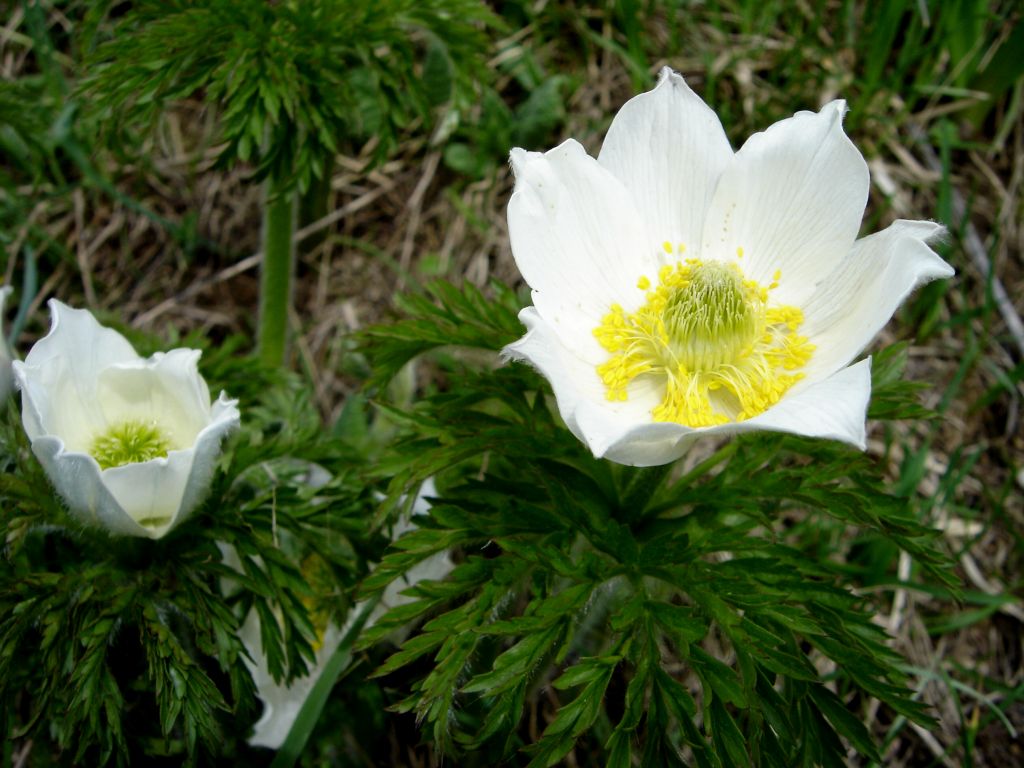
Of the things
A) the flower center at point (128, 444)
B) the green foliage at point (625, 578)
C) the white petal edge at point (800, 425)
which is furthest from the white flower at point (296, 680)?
the white petal edge at point (800, 425)

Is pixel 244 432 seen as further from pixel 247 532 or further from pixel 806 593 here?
pixel 806 593

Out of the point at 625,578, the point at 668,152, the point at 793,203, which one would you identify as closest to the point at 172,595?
the point at 625,578

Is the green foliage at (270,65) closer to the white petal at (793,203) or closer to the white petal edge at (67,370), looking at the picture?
the white petal edge at (67,370)

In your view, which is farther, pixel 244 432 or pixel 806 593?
pixel 244 432

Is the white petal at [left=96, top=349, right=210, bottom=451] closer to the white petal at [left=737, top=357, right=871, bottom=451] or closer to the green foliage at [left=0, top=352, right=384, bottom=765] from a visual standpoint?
the green foliage at [left=0, top=352, right=384, bottom=765]

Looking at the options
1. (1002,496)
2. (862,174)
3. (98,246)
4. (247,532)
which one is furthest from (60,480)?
(1002,496)

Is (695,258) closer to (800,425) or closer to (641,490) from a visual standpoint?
(641,490)

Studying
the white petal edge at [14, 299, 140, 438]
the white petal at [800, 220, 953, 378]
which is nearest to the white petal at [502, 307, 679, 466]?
the white petal at [800, 220, 953, 378]

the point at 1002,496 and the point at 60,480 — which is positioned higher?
the point at 60,480
